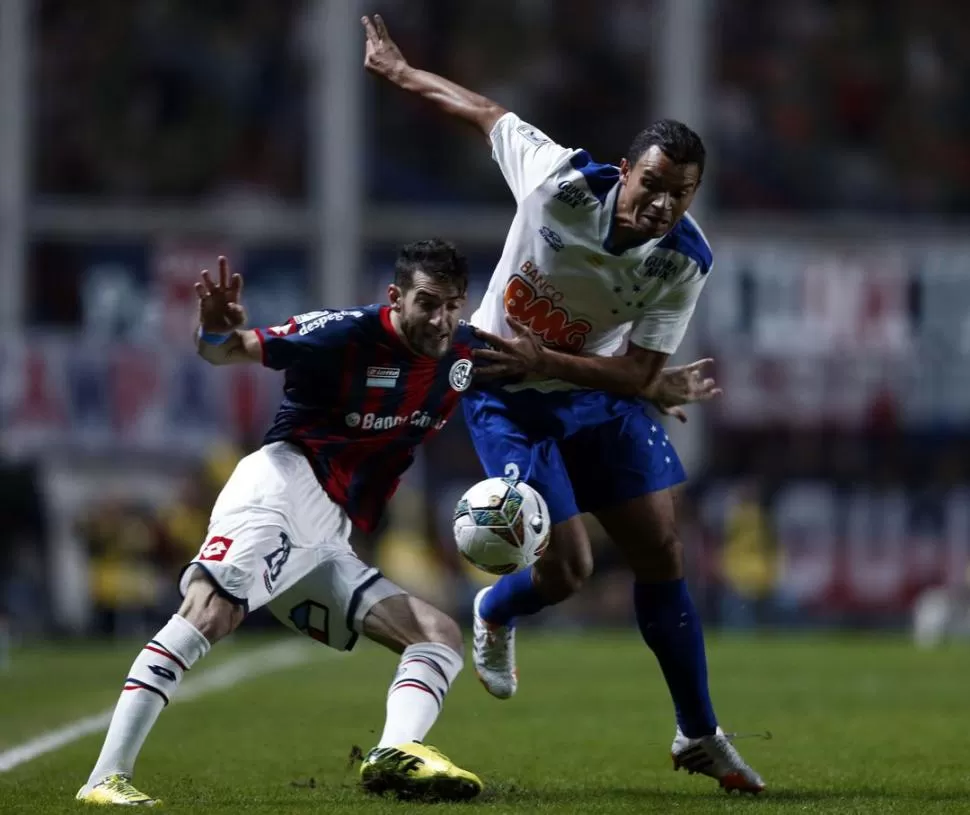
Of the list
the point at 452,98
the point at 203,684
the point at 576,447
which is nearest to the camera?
the point at 576,447

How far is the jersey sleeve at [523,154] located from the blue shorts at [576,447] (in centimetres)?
80

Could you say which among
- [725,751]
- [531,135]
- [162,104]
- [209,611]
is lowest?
[725,751]

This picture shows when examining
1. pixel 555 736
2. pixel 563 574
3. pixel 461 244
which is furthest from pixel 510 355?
pixel 461 244

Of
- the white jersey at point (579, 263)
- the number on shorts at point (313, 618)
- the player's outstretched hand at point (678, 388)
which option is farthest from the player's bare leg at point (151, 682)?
the player's outstretched hand at point (678, 388)

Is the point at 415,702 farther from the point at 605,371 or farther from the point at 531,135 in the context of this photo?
the point at 531,135

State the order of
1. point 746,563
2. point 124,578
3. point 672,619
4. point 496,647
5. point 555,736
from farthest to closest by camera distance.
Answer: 1. point 746,563
2. point 124,578
3. point 555,736
4. point 496,647
5. point 672,619

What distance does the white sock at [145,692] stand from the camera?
548cm

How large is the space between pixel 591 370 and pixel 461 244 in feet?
55.5

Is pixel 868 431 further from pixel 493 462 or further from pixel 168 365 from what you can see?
pixel 493 462

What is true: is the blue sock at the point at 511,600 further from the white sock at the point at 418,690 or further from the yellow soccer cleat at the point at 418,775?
the yellow soccer cleat at the point at 418,775

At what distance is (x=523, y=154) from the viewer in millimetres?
6613

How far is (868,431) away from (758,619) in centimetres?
303

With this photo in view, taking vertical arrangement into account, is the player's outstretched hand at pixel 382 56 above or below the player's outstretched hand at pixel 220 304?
above

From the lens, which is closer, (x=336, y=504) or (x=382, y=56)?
(x=336, y=504)
